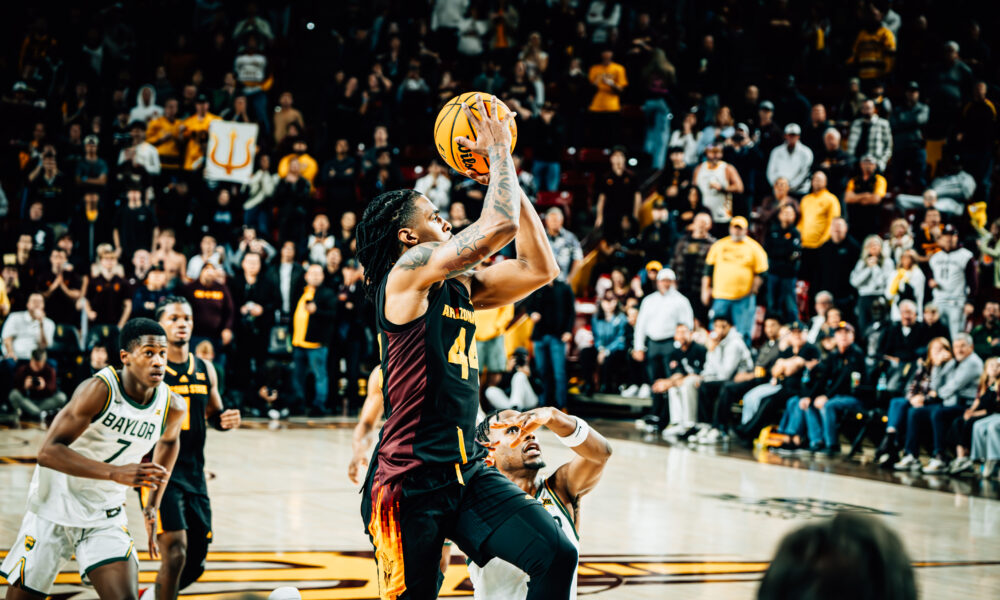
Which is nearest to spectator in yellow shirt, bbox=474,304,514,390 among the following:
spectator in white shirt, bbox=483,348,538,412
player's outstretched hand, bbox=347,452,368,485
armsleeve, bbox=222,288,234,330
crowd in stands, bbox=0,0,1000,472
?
crowd in stands, bbox=0,0,1000,472

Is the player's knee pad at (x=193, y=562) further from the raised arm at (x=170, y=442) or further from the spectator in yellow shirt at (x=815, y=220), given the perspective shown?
the spectator in yellow shirt at (x=815, y=220)

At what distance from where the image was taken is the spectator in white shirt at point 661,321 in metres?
15.8

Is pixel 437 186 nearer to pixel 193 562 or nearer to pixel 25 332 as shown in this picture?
pixel 25 332

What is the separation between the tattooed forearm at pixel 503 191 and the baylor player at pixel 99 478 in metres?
1.89

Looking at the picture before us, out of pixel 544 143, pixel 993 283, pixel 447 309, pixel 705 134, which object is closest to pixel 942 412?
pixel 993 283

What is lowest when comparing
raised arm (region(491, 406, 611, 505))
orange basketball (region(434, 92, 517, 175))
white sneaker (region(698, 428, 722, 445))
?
white sneaker (region(698, 428, 722, 445))

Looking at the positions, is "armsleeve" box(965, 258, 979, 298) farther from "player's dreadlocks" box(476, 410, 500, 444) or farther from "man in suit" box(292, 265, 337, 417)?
"player's dreadlocks" box(476, 410, 500, 444)

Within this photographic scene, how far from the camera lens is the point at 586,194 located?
20.9m

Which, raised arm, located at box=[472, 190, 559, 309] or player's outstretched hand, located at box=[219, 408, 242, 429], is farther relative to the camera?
player's outstretched hand, located at box=[219, 408, 242, 429]

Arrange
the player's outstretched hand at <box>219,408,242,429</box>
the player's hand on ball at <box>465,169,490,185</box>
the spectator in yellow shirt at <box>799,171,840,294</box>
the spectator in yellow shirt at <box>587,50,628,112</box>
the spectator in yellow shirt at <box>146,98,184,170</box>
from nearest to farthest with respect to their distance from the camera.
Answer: the player's hand on ball at <box>465,169,490,185</box> → the player's outstretched hand at <box>219,408,242,429</box> → the spectator in yellow shirt at <box>799,171,840,294</box> → the spectator in yellow shirt at <box>146,98,184,170</box> → the spectator in yellow shirt at <box>587,50,628,112</box>

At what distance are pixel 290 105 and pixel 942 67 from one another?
1062cm

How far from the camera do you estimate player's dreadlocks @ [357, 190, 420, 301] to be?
4.12 meters

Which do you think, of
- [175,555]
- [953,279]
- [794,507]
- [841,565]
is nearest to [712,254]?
[953,279]

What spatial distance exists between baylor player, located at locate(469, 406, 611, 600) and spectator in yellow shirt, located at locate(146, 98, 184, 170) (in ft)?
50.1
